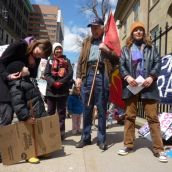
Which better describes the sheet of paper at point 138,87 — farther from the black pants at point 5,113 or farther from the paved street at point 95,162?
the black pants at point 5,113

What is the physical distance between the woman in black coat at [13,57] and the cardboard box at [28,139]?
251 millimetres

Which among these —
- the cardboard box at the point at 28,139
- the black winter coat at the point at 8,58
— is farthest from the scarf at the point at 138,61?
the black winter coat at the point at 8,58

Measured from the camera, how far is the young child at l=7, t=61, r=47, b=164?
16.4 feet

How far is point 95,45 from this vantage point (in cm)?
600

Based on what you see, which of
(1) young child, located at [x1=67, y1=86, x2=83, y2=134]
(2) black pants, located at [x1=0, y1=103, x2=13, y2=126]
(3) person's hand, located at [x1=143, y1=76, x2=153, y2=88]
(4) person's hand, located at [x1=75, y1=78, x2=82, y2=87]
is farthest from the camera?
(1) young child, located at [x1=67, y1=86, x2=83, y2=134]

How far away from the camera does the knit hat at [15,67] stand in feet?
16.8

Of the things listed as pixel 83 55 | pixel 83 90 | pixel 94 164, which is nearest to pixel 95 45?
pixel 83 55

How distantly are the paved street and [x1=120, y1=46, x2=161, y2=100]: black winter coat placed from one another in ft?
2.85

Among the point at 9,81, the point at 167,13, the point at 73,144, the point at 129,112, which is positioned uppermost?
the point at 167,13

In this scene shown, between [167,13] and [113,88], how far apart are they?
29.6 ft

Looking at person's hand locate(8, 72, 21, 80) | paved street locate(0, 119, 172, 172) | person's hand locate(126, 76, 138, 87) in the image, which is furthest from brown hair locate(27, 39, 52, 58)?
paved street locate(0, 119, 172, 172)

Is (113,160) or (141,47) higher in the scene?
(141,47)

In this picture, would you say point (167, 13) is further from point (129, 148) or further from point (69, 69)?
point (129, 148)

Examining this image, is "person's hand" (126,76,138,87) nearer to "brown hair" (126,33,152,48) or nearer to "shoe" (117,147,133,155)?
"brown hair" (126,33,152,48)
